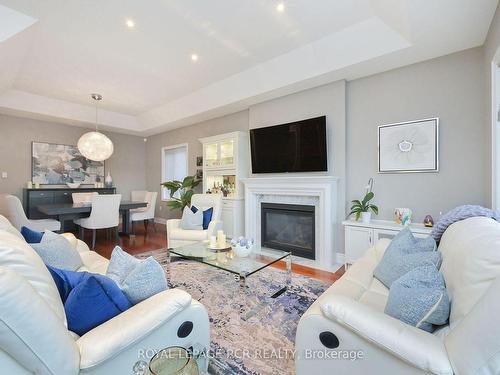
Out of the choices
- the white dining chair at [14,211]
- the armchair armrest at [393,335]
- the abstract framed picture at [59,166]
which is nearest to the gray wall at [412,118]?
the armchair armrest at [393,335]

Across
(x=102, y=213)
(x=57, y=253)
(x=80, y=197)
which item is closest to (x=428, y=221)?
(x=57, y=253)

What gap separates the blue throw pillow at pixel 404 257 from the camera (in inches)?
59.6

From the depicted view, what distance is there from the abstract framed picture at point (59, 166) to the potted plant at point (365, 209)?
5.89m

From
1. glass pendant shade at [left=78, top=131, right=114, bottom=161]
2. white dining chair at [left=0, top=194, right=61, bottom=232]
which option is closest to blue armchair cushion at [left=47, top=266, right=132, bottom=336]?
white dining chair at [left=0, top=194, right=61, bottom=232]

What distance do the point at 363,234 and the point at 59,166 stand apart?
6273 millimetres

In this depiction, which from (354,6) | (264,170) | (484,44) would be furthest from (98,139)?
(484,44)

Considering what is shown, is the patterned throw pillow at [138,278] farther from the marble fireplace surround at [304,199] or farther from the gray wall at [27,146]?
the gray wall at [27,146]

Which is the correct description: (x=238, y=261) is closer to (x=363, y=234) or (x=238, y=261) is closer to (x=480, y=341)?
(x=363, y=234)

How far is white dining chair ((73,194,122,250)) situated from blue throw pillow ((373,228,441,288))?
4.01 m

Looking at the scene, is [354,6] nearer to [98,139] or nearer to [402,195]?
[402,195]

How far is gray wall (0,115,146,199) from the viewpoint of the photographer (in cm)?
486

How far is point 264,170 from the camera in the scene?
13.4ft

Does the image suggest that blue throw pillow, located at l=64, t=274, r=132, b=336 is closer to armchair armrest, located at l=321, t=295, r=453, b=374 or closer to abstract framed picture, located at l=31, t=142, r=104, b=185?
armchair armrest, located at l=321, t=295, r=453, b=374

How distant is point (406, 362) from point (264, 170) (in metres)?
3.30
